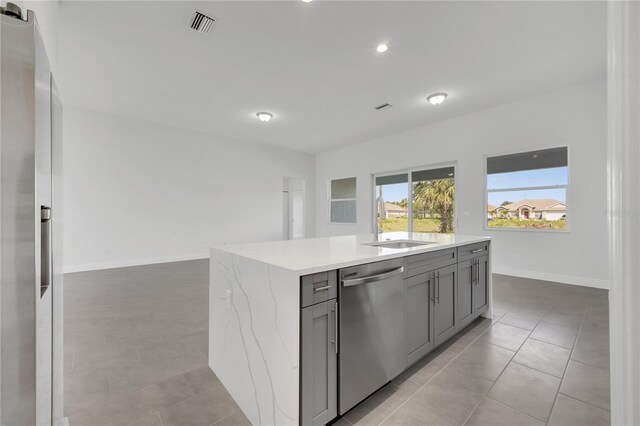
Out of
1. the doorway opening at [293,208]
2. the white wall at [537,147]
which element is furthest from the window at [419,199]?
the doorway opening at [293,208]

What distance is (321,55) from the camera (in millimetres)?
3447

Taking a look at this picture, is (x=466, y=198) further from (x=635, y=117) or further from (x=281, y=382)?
(x=635, y=117)

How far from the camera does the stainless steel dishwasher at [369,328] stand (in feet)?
4.80

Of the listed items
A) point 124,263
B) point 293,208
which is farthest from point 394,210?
point 124,263

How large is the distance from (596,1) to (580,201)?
2.88 meters

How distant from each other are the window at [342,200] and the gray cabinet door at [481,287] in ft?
17.0

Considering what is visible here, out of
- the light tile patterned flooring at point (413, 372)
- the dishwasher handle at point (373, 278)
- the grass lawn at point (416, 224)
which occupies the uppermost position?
the grass lawn at point (416, 224)

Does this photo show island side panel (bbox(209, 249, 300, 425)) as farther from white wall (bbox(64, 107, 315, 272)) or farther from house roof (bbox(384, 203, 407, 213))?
house roof (bbox(384, 203, 407, 213))

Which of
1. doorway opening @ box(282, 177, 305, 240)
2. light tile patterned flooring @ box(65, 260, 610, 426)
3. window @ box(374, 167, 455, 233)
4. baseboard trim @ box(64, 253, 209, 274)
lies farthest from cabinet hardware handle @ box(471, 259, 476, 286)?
doorway opening @ box(282, 177, 305, 240)

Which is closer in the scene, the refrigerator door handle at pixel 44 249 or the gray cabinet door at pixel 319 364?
the refrigerator door handle at pixel 44 249

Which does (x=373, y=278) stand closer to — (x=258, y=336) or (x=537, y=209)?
(x=258, y=336)

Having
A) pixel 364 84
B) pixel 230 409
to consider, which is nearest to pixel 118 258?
pixel 230 409

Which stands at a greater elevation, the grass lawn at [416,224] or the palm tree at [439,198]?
the palm tree at [439,198]

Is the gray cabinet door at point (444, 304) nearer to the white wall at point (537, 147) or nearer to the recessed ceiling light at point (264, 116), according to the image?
the white wall at point (537, 147)
